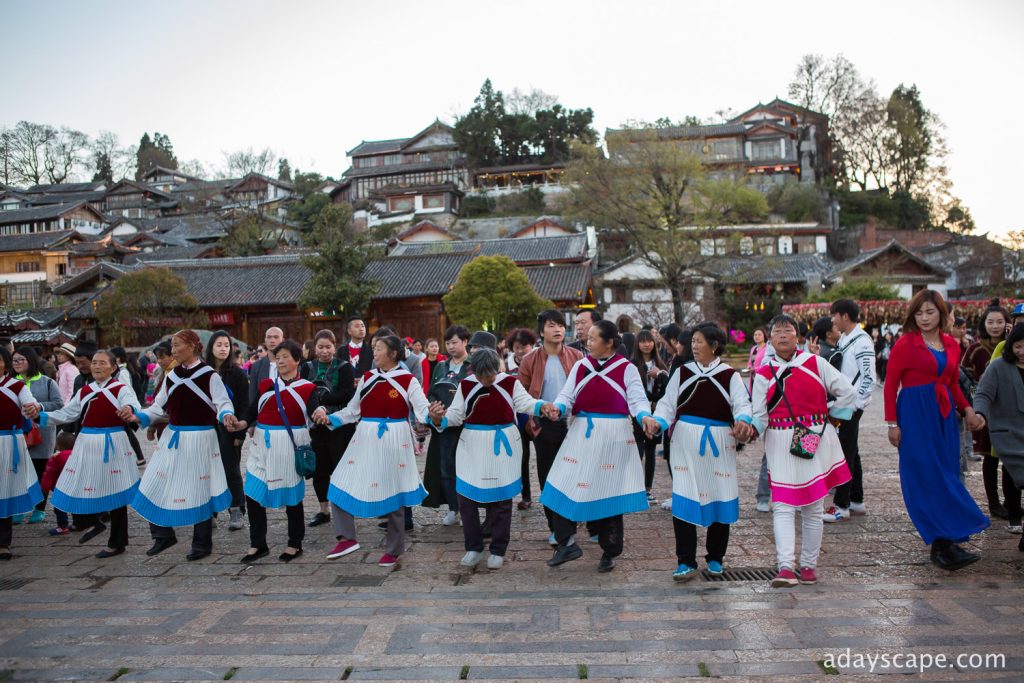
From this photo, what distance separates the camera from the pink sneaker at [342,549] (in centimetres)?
546

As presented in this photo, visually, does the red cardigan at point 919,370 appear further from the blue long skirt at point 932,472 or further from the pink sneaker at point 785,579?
the pink sneaker at point 785,579

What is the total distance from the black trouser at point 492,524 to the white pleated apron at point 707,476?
1.26 m

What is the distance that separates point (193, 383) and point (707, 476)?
3921 mm

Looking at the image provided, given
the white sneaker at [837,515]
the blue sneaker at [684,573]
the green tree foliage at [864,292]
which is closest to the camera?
the blue sneaker at [684,573]

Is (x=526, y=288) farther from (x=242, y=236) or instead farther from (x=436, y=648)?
(x=242, y=236)

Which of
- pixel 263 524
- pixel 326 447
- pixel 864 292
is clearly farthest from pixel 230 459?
→ pixel 864 292

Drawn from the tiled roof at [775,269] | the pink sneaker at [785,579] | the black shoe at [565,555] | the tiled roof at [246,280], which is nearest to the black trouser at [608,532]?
the black shoe at [565,555]

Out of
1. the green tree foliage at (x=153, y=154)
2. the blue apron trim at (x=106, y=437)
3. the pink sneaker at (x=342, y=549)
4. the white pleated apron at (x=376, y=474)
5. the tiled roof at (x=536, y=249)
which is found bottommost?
the pink sneaker at (x=342, y=549)

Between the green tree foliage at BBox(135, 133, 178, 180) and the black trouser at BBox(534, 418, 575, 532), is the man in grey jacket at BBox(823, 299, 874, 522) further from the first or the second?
the green tree foliage at BBox(135, 133, 178, 180)

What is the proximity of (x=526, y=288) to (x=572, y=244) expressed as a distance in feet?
40.1

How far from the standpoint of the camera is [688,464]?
15.3 feet

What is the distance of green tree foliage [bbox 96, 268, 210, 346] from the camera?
24.6 meters

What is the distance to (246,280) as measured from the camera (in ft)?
110

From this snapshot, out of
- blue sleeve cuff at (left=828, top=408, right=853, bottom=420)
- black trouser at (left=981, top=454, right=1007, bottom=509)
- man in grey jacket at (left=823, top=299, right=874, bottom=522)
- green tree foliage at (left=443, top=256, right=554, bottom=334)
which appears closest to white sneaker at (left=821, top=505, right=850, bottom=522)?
man in grey jacket at (left=823, top=299, right=874, bottom=522)
